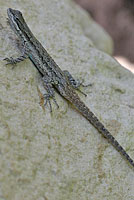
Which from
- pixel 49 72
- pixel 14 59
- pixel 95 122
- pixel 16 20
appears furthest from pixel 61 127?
pixel 16 20

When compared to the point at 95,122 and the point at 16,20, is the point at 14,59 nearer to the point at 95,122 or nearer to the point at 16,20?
the point at 16,20

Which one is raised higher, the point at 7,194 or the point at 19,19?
the point at 19,19

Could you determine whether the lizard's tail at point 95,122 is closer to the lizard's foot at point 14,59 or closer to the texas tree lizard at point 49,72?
the texas tree lizard at point 49,72

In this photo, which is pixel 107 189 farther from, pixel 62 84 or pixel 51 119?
pixel 62 84

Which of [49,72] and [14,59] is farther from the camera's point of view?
[49,72]

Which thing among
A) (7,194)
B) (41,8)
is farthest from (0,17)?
(7,194)
